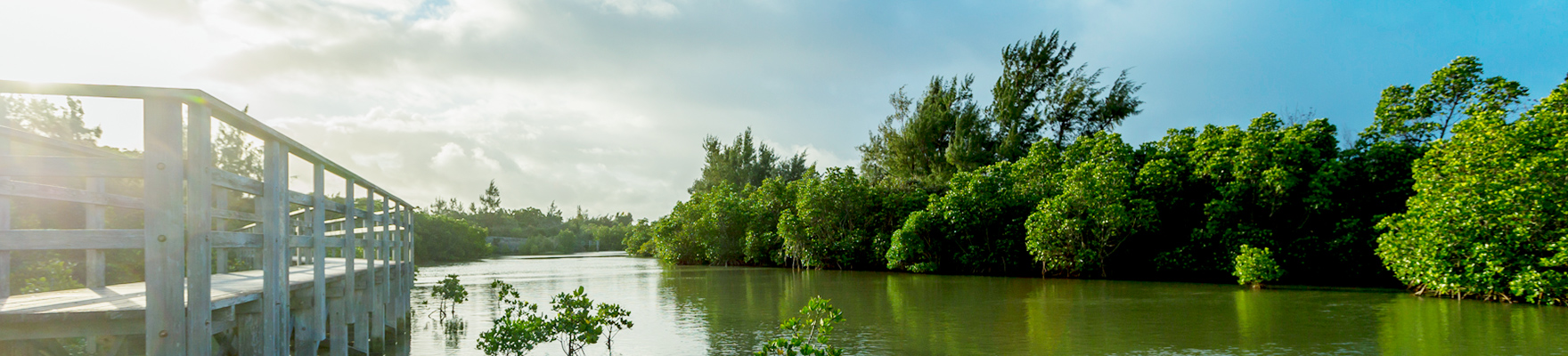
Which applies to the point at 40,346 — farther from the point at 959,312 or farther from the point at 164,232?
the point at 959,312

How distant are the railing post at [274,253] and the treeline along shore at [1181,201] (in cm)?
1566

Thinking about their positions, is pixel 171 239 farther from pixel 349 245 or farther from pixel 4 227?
pixel 349 245

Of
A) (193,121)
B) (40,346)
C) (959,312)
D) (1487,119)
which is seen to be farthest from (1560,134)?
(40,346)

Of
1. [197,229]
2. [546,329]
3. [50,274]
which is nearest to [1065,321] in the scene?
[546,329]

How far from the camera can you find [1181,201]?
2250 centimetres

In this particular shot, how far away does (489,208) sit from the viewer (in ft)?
292

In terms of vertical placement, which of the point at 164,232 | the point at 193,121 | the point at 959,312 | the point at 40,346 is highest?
the point at 193,121

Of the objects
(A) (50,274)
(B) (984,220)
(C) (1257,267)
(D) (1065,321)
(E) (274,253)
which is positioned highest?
(E) (274,253)

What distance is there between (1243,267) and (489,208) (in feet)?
267

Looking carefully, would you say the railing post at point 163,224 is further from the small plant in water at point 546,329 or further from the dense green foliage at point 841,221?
the dense green foliage at point 841,221

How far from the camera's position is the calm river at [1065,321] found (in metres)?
8.98

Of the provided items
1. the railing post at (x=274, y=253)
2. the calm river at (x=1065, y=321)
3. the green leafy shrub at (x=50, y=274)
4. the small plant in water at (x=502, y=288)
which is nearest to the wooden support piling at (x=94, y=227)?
the railing post at (x=274, y=253)

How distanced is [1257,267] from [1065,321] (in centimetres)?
862

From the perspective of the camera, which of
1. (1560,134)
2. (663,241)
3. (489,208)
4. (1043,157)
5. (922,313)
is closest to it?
(922,313)
